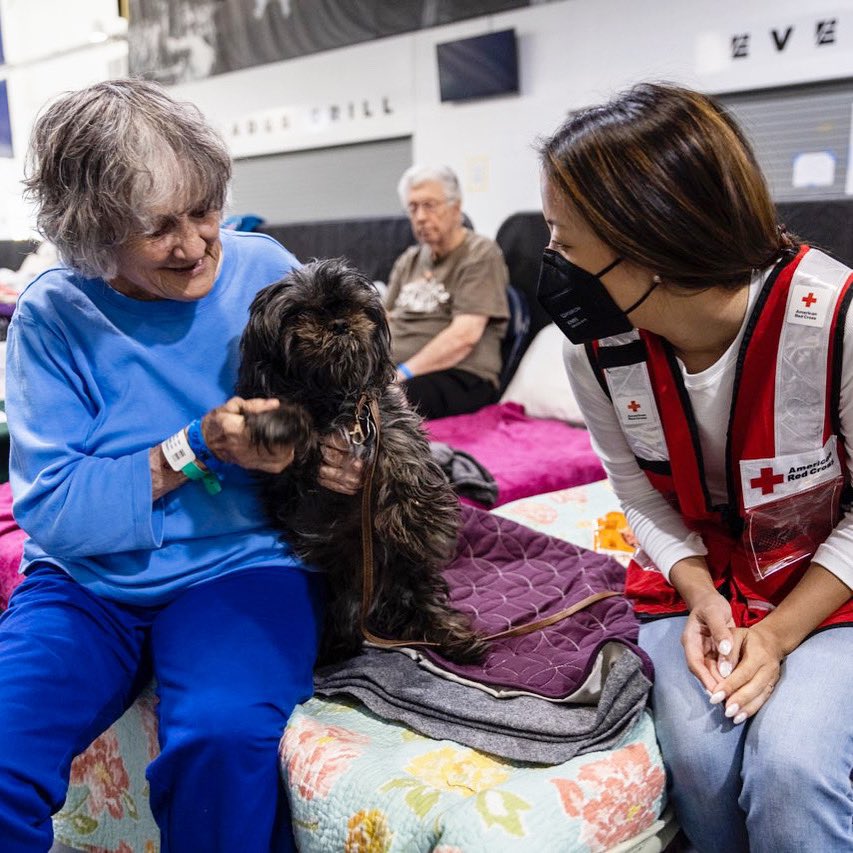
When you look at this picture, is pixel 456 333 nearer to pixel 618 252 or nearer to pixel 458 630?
pixel 458 630

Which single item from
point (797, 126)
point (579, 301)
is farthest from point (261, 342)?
point (797, 126)

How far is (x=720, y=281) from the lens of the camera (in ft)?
4.30

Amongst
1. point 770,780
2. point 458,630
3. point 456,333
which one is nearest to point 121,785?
point 458,630

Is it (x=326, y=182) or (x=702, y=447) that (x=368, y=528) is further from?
(x=326, y=182)

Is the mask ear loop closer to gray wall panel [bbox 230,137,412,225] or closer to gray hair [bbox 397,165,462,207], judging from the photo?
gray hair [bbox 397,165,462,207]

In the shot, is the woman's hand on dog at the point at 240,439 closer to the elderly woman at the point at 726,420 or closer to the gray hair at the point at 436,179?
the elderly woman at the point at 726,420

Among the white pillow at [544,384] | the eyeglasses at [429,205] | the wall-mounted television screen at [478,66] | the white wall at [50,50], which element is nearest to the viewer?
the white pillow at [544,384]

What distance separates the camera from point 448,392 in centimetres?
348

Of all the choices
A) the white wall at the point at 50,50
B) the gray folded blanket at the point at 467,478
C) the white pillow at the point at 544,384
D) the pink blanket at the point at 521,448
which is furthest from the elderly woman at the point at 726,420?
the white wall at the point at 50,50

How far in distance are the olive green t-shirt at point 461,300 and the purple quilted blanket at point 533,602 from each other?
1516 millimetres

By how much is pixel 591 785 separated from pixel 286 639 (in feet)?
1.80

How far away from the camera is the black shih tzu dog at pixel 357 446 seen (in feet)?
4.83

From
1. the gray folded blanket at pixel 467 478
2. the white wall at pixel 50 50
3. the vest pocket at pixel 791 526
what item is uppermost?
the white wall at pixel 50 50

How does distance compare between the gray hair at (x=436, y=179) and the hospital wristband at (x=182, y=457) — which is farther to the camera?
the gray hair at (x=436, y=179)
